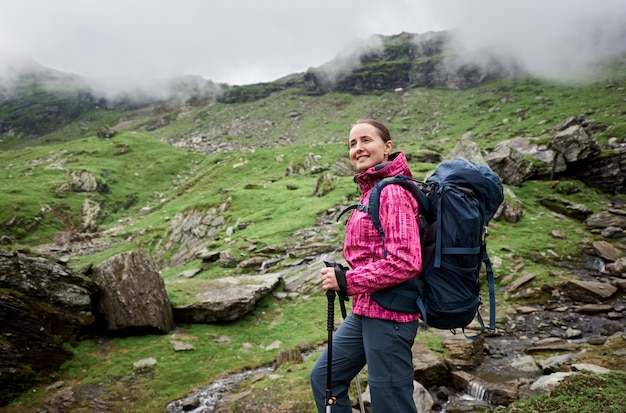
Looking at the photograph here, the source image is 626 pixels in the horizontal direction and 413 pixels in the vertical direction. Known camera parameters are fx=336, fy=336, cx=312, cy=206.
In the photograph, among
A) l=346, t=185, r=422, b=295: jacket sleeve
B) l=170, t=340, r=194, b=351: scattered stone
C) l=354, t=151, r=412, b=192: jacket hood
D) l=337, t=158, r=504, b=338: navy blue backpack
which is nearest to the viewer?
l=346, t=185, r=422, b=295: jacket sleeve

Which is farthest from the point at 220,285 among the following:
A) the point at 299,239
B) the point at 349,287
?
the point at 349,287

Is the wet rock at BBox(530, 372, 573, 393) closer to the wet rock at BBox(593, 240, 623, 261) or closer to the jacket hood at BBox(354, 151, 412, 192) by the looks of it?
the jacket hood at BBox(354, 151, 412, 192)

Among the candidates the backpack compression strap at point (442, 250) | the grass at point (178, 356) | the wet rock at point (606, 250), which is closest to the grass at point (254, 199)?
the grass at point (178, 356)

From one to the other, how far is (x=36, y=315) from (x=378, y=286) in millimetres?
13252

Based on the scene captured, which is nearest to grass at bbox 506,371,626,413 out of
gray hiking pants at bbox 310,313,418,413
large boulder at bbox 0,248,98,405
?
gray hiking pants at bbox 310,313,418,413

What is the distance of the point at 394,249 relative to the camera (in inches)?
143

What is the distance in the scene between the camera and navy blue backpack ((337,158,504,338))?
12.3 feet

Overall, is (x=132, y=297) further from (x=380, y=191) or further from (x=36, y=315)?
(x=380, y=191)

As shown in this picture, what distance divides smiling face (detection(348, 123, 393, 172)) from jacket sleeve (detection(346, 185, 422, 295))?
0.69m

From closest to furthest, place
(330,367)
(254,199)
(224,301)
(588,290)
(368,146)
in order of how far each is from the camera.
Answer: (330,367) < (368,146) < (224,301) < (588,290) < (254,199)

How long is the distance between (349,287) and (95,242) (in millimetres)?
60479

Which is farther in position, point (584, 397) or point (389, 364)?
point (584, 397)

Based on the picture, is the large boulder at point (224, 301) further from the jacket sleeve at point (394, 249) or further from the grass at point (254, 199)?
the jacket sleeve at point (394, 249)

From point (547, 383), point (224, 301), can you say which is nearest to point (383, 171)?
point (547, 383)
